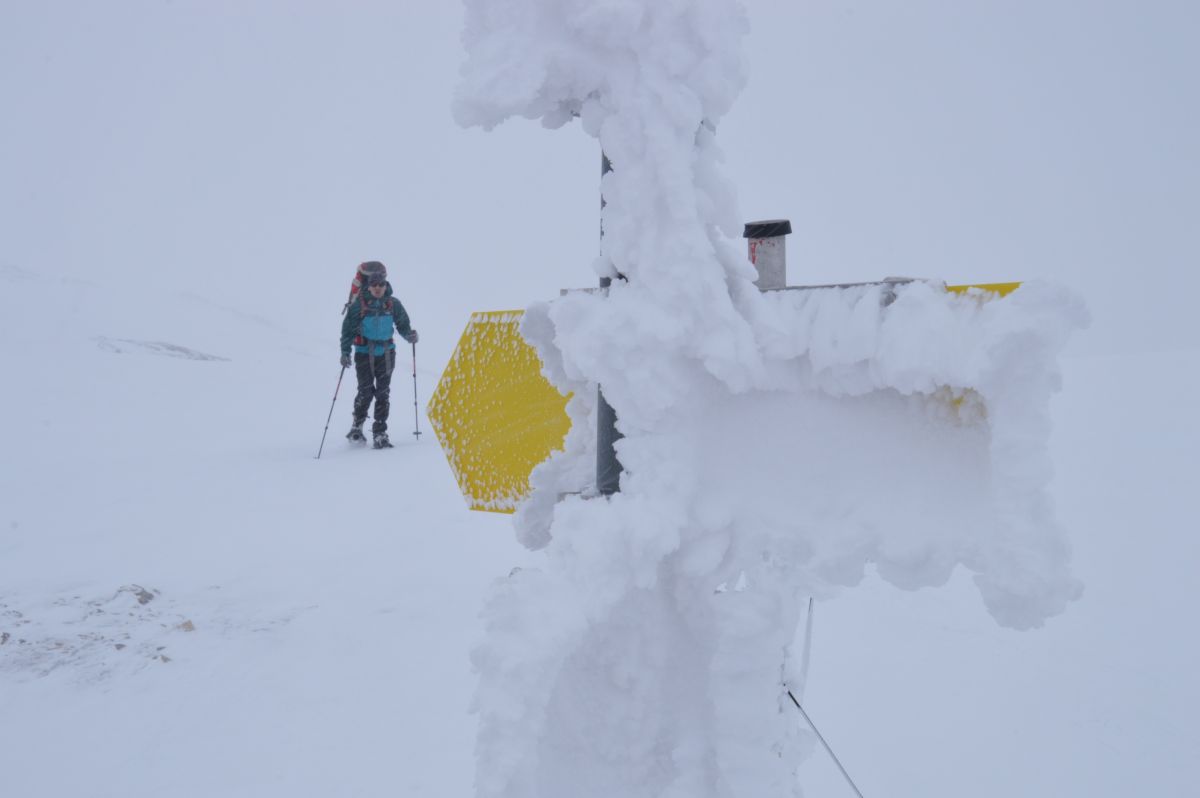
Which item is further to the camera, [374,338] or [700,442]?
[374,338]

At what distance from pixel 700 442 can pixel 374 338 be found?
605 centimetres

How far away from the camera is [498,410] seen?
1.91 m

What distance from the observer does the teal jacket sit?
7016mm

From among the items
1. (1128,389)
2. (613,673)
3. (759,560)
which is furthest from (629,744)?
(1128,389)

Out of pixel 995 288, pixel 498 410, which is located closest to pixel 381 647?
pixel 498 410

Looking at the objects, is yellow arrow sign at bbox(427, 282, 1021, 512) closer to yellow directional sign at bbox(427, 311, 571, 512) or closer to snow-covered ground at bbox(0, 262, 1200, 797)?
yellow directional sign at bbox(427, 311, 571, 512)

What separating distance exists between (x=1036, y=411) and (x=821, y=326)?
0.35 metres

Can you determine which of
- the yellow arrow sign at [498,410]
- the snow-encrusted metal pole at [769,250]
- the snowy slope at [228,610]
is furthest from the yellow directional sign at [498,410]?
the snowy slope at [228,610]

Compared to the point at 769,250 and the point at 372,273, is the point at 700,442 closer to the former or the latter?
the point at 769,250

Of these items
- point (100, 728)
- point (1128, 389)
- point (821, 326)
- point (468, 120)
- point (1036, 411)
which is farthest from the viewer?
point (1128, 389)

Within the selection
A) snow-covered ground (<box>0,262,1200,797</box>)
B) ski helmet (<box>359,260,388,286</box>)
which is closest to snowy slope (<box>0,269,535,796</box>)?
snow-covered ground (<box>0,262,1200,797</box>)

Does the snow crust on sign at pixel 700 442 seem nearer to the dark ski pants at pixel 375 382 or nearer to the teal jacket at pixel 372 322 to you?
the teal jacket at pixel 372 322

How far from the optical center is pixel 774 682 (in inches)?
55.6

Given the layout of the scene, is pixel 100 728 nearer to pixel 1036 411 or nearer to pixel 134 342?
pixel 1036 411
